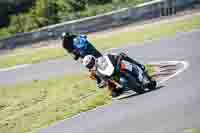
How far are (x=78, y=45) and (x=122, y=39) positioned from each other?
10.0 meters

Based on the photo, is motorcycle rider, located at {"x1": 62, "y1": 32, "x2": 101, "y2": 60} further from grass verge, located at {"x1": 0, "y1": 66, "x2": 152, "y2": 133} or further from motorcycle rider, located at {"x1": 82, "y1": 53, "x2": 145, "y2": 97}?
grass verge, located at {"x1": 0, "y1": 66, "x2": 152, "y2": 133}

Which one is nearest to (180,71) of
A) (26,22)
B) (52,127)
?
(52,127)

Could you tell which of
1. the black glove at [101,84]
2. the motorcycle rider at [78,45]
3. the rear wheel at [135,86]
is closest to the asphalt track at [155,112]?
the rear wheel at [135,86]

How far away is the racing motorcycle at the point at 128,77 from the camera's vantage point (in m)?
14.2

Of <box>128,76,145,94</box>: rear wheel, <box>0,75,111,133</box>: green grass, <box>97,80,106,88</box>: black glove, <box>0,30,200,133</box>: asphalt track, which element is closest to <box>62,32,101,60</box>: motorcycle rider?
<box>97,80,106,88</box>: black glove

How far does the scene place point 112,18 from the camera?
99.0 feet

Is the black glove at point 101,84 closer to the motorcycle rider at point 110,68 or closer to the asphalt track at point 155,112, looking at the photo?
the motorcycle rider at point 110,68

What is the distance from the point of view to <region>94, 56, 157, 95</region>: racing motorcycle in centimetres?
1421

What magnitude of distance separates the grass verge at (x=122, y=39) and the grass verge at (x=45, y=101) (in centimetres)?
515

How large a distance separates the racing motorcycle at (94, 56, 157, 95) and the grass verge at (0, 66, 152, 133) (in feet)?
1.69

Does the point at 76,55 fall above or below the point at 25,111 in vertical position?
above

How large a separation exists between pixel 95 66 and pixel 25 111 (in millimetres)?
2489

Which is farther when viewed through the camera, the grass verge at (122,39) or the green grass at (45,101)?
the grass verge at (122,39)

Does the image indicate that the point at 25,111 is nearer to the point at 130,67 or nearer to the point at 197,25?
the point at 130,67
